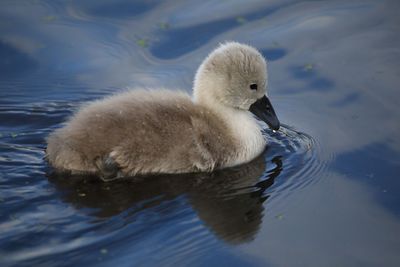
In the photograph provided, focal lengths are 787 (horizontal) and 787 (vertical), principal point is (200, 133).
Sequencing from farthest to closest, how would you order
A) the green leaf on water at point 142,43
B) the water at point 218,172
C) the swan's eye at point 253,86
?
1. the green leaf on water at point 142,43
2. the swan's eye at point 253,86
3. the water at point 218,172

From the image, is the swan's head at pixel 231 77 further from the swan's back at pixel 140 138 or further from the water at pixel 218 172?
the water at pixel 218 172

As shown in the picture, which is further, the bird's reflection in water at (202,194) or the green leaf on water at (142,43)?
the green leaf on water at (142,43)

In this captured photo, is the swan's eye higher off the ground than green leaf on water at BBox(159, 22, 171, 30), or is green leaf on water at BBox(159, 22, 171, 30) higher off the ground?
green leaf on water at BBox(159, 22, 171, 30)

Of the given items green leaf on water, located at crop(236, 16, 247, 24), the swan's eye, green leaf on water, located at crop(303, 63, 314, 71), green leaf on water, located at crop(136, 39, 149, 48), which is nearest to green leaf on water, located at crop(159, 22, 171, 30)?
green leaf on water, located at crop(136, 39, 149, 48)

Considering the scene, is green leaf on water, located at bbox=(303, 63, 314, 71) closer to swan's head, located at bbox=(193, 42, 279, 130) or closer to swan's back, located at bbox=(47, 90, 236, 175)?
swan's head, located at bbox=(193, 42, 279, 130)

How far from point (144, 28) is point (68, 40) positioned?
0.82 meters

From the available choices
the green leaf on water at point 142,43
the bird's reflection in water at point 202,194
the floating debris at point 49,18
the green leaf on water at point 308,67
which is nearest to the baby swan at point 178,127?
the bird's reflection in water at point 202,194

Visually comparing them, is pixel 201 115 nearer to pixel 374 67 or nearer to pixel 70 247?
pixel 70 247

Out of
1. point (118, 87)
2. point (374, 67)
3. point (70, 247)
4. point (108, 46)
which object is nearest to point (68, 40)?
point (108, 46)

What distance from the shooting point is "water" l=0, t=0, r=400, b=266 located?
199 inches

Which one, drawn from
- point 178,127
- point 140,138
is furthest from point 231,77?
point 140,138

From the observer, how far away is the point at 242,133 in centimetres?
640

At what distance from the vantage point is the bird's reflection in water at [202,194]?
17.6ft

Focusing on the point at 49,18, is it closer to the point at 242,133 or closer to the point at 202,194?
the point at 242,133
